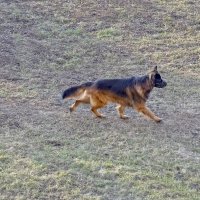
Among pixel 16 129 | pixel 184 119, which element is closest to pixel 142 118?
pixel 184 119

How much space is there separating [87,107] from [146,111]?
96 cm

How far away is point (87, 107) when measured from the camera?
8.95 meters

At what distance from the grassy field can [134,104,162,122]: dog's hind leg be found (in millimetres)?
101

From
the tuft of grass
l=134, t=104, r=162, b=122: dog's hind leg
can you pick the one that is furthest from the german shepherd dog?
the tuft of grass

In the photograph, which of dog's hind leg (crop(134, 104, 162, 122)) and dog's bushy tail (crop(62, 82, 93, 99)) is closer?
dog's hind leg (crop(134, 104, 162, 122))

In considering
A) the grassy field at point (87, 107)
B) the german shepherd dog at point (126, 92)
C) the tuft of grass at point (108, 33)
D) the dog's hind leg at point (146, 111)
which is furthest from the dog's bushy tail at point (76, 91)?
the tuft of grass at point (108, 33)

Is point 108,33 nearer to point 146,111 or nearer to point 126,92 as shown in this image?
point 126,92

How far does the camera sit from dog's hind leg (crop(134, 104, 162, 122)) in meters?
8.36

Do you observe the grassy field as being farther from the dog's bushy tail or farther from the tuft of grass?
the dog's bushy tail

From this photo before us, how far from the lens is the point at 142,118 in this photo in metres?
8.56

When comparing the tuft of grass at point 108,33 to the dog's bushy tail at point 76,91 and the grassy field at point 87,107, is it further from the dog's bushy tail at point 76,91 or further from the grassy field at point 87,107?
the dog's bushy tail at point 76,91

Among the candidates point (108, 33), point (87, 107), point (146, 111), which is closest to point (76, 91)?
point (87, 107)

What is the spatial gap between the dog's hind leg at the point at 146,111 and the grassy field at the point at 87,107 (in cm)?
10

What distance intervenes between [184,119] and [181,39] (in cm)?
443
